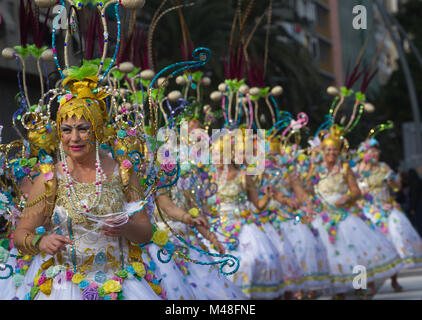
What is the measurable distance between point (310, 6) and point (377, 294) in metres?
36.7

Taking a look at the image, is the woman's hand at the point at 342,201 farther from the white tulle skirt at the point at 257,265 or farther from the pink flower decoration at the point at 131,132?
the pink flower decoration at the point at 131,132

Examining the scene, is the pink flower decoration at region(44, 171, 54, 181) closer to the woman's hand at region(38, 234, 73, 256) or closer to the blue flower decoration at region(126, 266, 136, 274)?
the woman's hand at region(38, 234, 73, 256)

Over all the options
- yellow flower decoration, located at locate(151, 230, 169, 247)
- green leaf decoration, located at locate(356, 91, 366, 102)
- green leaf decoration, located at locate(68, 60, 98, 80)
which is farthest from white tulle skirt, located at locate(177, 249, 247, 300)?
green leaf decoration, located at locate(356, 91, 366, 102)

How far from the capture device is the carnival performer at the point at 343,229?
11.2 meters

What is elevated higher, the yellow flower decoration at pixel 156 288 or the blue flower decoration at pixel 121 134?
the blue flower decoration at pixel 121 134

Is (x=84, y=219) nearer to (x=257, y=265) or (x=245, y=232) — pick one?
A: (x=257, y=265)

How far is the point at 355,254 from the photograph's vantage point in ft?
36.9

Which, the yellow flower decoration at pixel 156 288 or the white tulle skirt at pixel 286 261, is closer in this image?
the yellow flower decoration at pixel 156 288

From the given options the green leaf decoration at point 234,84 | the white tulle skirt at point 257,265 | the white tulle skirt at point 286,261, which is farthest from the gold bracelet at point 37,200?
the white tulle skirt at point 286,261

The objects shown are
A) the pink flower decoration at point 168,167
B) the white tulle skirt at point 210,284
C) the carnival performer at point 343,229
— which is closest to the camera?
the pink flower decoration at point 168,167

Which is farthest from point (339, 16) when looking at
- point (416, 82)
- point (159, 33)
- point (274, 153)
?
point (274, 153)

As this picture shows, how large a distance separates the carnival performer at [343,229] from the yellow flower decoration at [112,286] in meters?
6.71

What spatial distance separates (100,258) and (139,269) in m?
0.22
